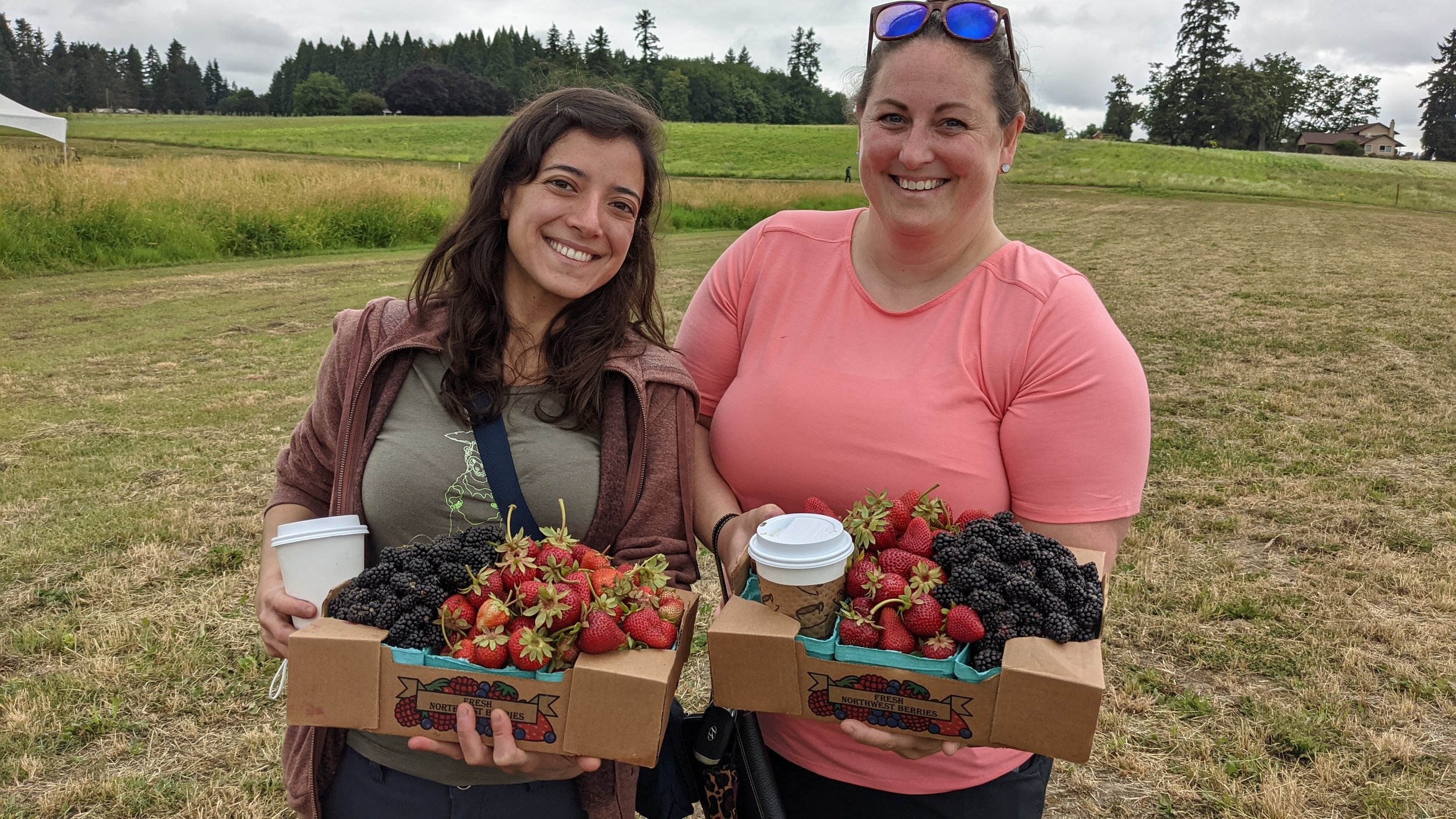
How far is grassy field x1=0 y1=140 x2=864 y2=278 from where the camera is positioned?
12.9m

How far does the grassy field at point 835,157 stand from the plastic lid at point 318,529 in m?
31.1

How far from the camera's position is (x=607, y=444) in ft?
6.42

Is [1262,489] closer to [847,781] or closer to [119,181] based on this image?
[847,781]

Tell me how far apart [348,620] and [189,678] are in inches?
108

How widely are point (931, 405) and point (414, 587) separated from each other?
0.98 meters

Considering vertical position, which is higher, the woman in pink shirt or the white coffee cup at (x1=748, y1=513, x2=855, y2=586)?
the woman in pink shirt

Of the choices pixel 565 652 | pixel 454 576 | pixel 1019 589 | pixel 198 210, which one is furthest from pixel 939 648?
pixel 198 210

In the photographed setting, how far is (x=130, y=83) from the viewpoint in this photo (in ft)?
274

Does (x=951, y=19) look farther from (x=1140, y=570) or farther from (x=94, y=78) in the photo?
(x=94, y=78)

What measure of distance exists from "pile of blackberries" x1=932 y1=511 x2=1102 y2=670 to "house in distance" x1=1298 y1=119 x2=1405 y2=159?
86.5m

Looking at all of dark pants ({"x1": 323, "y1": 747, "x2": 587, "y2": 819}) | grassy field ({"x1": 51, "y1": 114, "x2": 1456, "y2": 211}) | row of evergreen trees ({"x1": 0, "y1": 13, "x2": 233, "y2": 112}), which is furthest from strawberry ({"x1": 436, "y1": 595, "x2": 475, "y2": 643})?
row of evergreen trees ({"x1": 0, "y1": 13, "x2": 233, "y2": 112})

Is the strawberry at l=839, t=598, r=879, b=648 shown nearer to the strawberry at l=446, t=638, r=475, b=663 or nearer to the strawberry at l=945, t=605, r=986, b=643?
the strawberry at l=945, t=605, r=986, b=643

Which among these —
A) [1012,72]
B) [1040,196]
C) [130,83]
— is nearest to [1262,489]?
[1012,72]

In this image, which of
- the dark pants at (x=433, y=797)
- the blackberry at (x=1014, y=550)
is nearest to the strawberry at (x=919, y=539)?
the blackberry at (x=1014, y=550)
